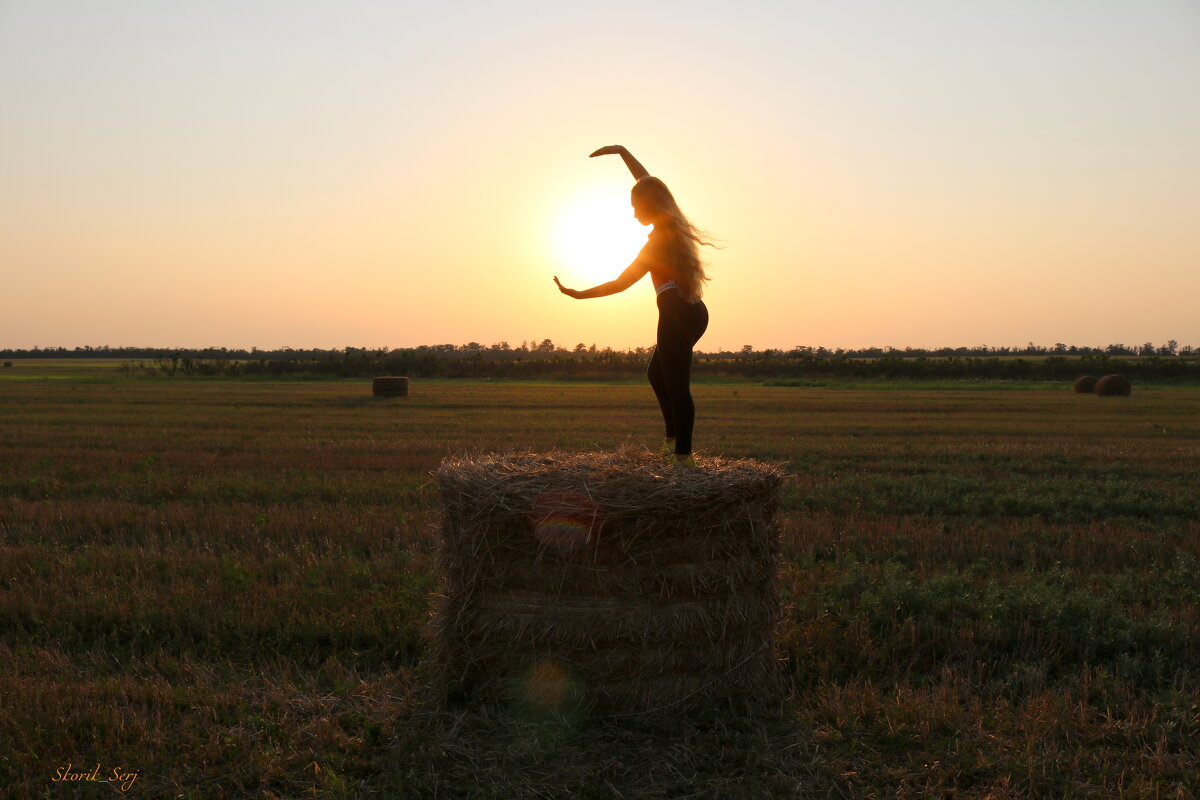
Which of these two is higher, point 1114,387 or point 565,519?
point 1114,387

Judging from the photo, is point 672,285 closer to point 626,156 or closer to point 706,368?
point 626,156

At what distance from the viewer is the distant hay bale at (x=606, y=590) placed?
14.0 ft

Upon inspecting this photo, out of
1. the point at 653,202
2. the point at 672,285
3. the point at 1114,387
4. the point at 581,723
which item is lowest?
the point at 581,723

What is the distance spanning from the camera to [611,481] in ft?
14.1

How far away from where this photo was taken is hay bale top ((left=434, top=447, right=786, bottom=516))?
423 cm

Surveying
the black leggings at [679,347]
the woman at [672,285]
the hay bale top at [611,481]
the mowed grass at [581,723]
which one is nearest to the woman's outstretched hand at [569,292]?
the woman at [672,285]

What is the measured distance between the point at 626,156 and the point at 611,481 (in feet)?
7.74

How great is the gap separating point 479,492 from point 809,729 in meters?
2.10

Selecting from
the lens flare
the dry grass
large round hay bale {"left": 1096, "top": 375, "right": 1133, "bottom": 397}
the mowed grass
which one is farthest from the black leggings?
the dry grass

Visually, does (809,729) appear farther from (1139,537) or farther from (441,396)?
(441,396)

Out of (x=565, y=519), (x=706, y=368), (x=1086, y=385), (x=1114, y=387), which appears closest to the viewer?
(x=565, y=519)

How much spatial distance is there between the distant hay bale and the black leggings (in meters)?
0.65

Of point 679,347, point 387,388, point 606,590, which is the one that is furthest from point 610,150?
point 387,388

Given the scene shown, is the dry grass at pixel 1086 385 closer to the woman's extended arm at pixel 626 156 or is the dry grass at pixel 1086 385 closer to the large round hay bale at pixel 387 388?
the large round hay bale at pixel 387 388
